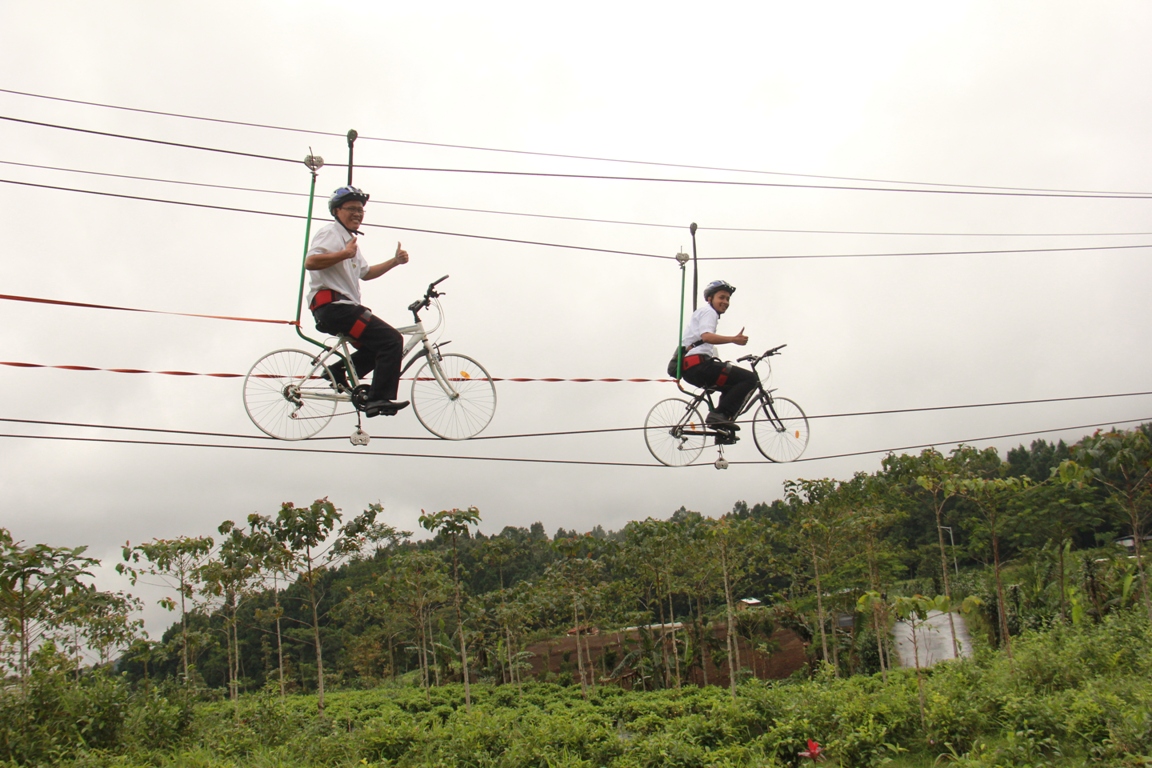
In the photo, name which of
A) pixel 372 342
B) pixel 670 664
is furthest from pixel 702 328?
pixel 670 664

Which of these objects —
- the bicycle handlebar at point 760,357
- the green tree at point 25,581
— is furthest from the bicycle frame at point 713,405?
the green tree at point 25,581

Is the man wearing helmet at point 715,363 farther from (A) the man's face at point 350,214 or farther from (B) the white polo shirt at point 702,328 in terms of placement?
(A) the man's face at point 350,214

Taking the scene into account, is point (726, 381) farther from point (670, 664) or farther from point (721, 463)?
point (670, 664)

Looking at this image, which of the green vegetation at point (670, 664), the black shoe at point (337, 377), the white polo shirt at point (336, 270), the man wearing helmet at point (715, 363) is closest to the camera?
the white polo shirt at point (336, 270)

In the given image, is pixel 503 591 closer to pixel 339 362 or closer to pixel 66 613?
pixel 66 613

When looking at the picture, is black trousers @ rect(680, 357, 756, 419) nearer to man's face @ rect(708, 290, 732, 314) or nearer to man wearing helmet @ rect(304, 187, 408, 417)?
man's face @ rect(708, 290, 732, 314)

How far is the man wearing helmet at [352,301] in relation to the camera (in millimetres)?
6586

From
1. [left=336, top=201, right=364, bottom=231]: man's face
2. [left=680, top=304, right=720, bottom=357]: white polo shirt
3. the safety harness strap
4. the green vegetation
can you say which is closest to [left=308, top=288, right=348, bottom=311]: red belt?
the safety harness strap

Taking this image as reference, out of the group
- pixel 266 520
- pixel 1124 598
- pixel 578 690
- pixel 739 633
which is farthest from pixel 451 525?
pixel 1124 598

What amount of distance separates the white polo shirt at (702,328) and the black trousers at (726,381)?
123 mm

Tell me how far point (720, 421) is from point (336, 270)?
4.52 meters

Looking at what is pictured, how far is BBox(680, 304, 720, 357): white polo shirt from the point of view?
886cm

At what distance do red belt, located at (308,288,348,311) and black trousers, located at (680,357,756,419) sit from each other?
155 inches

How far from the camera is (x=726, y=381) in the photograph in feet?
30.0
